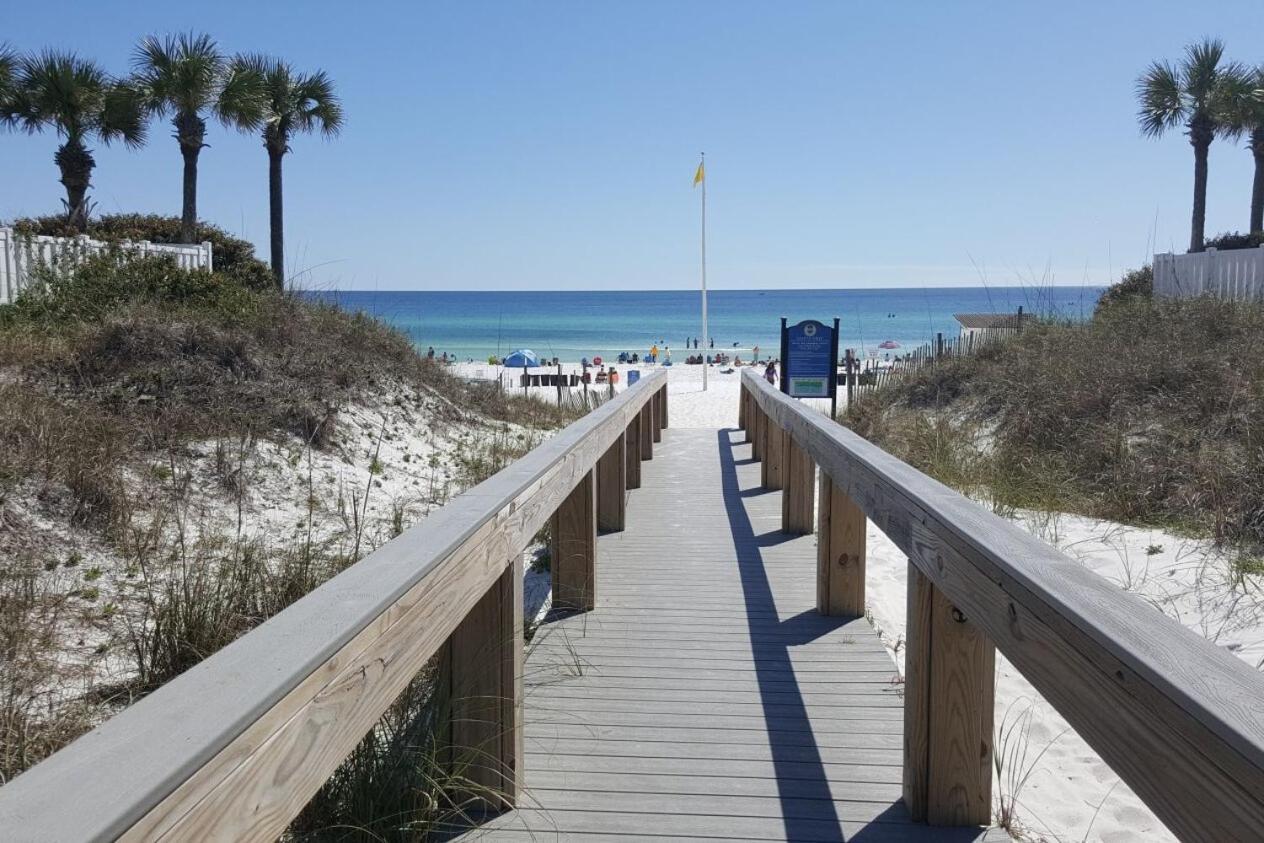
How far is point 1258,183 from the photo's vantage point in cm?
3067

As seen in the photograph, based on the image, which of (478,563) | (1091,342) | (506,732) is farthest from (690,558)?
(1091,342)

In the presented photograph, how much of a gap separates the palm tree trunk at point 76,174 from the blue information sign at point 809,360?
17.7 meters

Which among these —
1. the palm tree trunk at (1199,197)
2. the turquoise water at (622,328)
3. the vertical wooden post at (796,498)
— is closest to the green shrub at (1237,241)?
the palm tree trunk at (1199,197)

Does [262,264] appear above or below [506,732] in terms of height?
above

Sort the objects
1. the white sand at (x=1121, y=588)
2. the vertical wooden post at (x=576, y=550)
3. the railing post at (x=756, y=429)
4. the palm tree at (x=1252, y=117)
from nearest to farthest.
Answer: the white sand at (x=1121, y=588), the vertical wooden post at (x=576, y=550), the railing post at (x=756, y=429), the palm tree at (x=1252, y=117)

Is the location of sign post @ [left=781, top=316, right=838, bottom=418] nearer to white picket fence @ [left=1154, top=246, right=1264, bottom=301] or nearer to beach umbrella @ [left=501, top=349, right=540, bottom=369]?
white picket fence @ [left=1154, top=246, right=1264, bottom=301]

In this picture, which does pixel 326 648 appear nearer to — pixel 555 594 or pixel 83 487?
pixel 555 594

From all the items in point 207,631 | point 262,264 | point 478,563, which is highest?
point 262,264

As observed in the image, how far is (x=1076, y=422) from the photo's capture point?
1005cm

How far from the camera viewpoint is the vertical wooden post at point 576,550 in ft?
16.6

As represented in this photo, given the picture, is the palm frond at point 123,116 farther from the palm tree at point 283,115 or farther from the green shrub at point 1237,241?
the green shrub at point 1237,241

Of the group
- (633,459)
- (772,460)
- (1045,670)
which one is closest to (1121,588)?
(1045,670)

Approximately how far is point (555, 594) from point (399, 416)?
7.61 metres

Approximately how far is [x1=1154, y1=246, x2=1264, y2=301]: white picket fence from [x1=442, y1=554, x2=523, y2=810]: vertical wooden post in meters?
14.0
